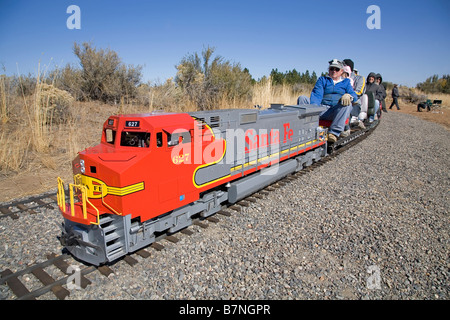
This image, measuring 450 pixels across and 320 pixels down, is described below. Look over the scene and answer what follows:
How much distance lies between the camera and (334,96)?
899cm

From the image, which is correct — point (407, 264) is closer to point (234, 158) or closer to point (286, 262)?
point (286, 262)

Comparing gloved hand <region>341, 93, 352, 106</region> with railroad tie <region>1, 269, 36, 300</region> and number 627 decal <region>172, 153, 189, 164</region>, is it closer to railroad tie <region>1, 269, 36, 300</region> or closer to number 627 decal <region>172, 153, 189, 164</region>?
number 627 decal <region>172, 153, 189, 164</region>

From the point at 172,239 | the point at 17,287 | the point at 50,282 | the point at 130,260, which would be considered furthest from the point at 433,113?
the point at 17,287

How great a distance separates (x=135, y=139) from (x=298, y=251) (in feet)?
9.75

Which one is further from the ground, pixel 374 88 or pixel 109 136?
pixel 374 88

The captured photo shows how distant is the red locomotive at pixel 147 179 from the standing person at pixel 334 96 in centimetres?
458

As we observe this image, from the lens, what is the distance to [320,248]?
4309mm

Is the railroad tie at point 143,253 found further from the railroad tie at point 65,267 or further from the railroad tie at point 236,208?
the railroad tie at point 236,208

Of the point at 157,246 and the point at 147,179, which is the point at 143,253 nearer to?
the point at 157,246

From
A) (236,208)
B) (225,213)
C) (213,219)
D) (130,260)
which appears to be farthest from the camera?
(236,208)

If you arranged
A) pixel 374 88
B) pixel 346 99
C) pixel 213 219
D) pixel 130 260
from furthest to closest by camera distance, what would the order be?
pixel 374 88, pixel 346 99, pixel 213 219, pixel 130 260

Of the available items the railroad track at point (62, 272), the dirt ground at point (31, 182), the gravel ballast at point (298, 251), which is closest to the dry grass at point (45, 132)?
the dirt ground at point (31, 182)

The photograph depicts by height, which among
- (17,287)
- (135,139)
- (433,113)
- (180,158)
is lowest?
(17,287)

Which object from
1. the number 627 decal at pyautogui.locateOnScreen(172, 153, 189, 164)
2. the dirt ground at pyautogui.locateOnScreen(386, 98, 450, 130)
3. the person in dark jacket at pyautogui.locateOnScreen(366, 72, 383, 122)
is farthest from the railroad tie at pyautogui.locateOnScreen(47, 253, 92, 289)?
the dirt ground at pyautogui.locateOnScreen(386, 98, 450, 130)
